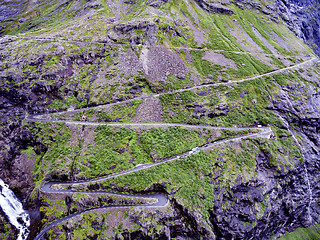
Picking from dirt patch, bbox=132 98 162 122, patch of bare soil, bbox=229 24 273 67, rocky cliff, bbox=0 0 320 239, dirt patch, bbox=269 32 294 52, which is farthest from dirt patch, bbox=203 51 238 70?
dirt patch, bbox=269 32 294 52

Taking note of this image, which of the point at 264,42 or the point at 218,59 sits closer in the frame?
the point at 218,59

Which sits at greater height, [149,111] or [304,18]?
[304,18]

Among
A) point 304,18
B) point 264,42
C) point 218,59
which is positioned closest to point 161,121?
point 218,59

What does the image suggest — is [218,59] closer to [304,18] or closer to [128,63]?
[128,63]

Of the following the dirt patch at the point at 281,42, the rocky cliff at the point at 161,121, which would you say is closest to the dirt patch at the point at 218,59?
the rocky cliff at the point at 161,121

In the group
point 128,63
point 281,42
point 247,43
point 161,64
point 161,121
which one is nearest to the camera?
point 161,121

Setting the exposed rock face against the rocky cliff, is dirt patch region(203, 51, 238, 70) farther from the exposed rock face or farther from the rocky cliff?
the exposed rock face
